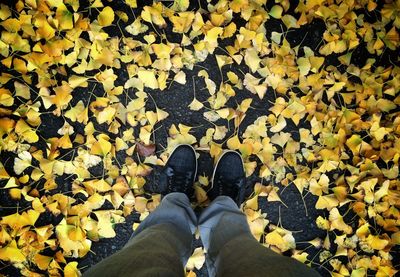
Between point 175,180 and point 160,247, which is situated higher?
point 160,247

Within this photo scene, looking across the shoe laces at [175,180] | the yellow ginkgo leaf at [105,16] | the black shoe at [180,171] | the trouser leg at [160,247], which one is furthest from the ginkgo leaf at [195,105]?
the yellow ginkgo leaf at [105,16]

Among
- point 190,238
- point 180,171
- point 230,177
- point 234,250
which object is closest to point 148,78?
point 180,171

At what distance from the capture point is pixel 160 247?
1.07 metres

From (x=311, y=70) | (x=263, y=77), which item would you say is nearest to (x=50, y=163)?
(x=263, y=77)

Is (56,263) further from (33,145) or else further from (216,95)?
(216,95)

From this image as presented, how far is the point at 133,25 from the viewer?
1.68m

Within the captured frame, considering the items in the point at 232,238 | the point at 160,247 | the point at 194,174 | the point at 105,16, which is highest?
the point at 105,16

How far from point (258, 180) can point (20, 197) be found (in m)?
1.17

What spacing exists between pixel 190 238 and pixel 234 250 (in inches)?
10.5

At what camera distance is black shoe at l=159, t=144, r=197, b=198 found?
1.64m

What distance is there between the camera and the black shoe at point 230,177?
5.42 feet

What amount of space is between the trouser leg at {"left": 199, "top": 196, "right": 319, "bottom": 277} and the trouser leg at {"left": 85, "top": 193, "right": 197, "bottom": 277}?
0.30 feet

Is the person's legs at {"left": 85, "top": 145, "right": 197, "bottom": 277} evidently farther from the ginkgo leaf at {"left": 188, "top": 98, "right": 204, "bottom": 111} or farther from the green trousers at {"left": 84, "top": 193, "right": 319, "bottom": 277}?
the ginkgo leaf at {"left": 188, "top": 98, "right": 204, "bottom": 111}

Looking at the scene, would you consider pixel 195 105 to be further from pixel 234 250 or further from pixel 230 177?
pixel 234 250
